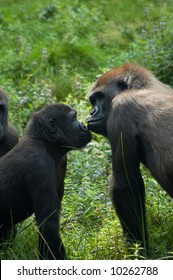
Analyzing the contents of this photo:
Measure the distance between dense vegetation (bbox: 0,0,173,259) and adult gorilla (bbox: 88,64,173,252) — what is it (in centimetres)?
22

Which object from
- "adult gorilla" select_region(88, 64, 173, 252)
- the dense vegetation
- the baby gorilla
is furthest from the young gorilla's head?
the dense vegetation

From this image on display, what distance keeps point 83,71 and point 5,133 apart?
3.56 m

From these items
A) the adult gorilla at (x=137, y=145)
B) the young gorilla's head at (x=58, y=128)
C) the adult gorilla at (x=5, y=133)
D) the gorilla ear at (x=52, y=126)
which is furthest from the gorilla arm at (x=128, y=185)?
the adult gorilla at (x=5, y=133)

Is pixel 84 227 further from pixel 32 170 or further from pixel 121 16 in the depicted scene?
pixel 121 16

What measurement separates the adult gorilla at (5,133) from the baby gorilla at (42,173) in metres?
0.47

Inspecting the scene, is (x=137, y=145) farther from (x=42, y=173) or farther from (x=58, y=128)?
(x=42, y=173)

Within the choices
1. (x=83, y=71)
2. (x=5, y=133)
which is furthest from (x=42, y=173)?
(x=83, y=71)

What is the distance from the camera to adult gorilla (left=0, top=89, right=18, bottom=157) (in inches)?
266

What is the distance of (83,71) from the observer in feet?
33.4

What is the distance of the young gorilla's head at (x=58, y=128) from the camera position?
628 centimetres

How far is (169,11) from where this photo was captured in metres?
11.7

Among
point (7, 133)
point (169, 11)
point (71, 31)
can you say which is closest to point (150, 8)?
point (169, 11)

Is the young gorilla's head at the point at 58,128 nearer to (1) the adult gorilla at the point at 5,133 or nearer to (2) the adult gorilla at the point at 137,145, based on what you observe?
(2) the adult gorilla at the point at 137,145

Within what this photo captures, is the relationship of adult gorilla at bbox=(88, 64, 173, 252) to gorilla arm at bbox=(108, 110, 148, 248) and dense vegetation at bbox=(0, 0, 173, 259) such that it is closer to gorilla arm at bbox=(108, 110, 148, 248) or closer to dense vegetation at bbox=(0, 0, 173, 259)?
gorilla arm at bbox=(108, 110, 148, 248)
